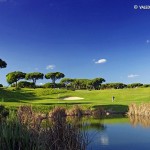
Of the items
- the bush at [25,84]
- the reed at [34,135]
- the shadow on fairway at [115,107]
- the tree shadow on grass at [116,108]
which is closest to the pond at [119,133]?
the reed at [34,135]

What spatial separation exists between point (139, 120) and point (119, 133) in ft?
31.1

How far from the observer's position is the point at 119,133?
34.1 metres

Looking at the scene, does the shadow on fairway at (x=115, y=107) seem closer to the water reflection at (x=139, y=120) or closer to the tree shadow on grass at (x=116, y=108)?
the tree shadow on grass at (x=116, y=108)

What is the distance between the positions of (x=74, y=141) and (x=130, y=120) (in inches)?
1172

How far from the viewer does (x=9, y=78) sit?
14188 centimetres

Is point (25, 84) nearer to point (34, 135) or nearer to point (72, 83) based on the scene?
point (72, 83)

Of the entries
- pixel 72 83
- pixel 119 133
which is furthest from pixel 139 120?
pixel 72 83

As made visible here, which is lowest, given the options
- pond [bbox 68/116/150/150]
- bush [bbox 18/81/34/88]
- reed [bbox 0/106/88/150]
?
pond [bbox 68/116/150/150]

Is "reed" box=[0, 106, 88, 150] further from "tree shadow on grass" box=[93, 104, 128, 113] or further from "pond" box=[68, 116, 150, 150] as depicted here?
"tree shadow on grass" box=[93, 104, 128, 113]

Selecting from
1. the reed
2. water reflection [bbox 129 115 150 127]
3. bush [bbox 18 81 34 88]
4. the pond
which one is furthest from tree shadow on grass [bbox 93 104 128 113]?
bush [bbox 18 81 34 88]

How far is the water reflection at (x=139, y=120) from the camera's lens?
40.0 m

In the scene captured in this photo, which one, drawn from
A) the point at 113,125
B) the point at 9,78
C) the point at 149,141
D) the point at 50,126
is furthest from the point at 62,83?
the point at 50,126

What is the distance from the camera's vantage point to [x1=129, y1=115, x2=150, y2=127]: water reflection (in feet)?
131

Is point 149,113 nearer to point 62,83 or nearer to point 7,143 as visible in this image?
point 7,143
